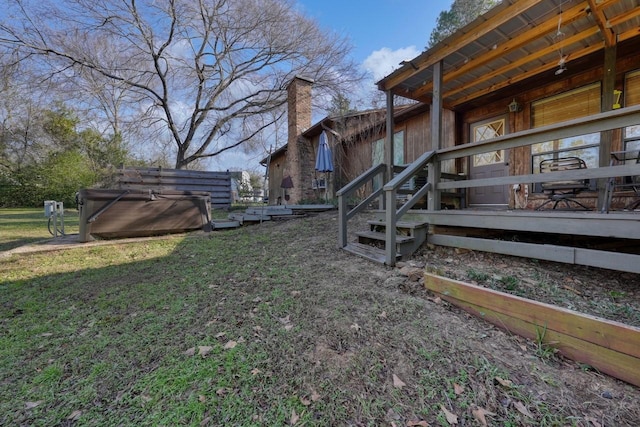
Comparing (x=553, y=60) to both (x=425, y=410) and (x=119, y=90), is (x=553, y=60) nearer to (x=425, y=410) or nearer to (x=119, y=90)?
(x=425, y=410)

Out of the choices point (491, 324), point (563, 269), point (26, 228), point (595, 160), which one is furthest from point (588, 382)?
point (26, 228)

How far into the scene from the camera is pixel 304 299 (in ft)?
8.47

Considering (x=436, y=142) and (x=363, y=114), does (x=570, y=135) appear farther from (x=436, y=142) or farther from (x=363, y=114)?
(x=363, y=114)

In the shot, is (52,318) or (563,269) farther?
(563,269)

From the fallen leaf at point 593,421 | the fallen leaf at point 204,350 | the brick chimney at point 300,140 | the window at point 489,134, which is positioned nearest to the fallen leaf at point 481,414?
the fallen leaf at point 593,421

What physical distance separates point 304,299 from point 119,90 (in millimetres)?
14977

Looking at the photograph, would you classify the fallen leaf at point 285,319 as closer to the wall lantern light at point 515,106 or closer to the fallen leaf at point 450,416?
the fallen leaf at point 450,416

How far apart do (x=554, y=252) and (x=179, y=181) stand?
35.5ft

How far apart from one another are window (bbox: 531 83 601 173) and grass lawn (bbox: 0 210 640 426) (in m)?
4.32

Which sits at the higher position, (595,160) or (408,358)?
(595,160)

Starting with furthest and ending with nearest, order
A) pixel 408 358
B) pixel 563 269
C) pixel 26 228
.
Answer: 1. pixel 26 228
2. pixel 563 269
3. pixel 408 358


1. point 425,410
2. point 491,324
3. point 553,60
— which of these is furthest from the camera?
point 553,60

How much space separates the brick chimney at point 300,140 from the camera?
10.4 m

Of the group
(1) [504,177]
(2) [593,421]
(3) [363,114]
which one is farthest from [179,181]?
(2) [593,421]
